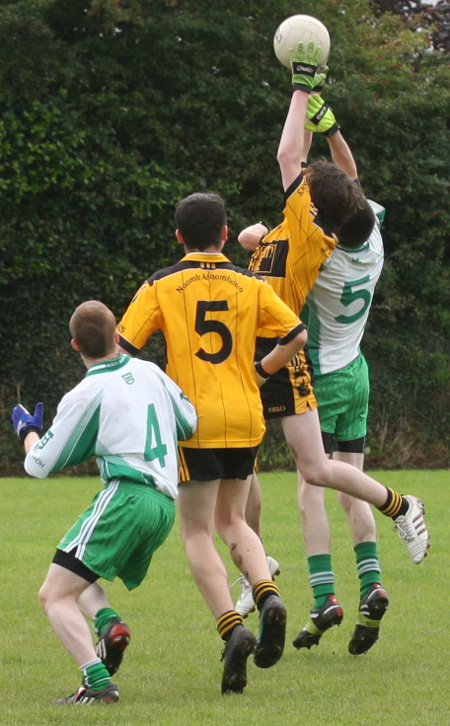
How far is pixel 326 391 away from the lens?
6.10 metres

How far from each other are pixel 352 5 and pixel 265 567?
1418 cm

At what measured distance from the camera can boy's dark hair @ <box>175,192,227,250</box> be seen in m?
5.11

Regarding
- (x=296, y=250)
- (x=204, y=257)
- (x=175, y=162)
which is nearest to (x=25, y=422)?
(x=204, y=257)

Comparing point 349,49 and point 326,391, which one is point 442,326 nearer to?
point 349,49

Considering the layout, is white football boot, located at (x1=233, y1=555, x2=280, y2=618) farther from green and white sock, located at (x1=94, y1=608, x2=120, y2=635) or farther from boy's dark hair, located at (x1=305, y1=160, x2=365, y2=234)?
boy's dark hair, located at (x1=305, y1=160, x2=365, y2=234)

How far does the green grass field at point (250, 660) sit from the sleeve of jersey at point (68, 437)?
0.94 meters

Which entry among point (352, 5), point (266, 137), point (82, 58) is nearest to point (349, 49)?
point (352, 5)

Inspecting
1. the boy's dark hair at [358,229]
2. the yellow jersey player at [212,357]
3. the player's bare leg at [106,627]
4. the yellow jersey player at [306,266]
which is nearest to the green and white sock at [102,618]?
the player's bare leg at [106,627]

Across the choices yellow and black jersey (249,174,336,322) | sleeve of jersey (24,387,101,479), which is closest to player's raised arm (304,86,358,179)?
yellow and black jersey (249,174,336,322)

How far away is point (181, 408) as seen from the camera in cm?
477

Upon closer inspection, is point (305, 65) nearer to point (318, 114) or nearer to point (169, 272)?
point (318, 114)

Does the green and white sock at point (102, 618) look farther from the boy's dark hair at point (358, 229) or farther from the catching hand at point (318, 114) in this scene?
the catching hand at point (318, 114)

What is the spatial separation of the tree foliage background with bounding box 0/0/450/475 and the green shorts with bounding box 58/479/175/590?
36.2 ft

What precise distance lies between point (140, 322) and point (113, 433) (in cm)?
64
